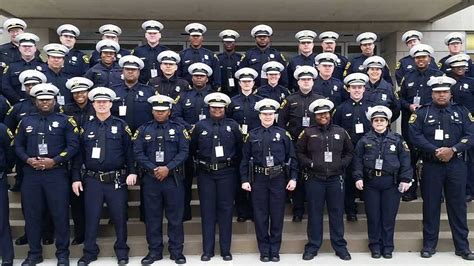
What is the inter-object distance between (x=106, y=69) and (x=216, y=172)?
2.26 metres

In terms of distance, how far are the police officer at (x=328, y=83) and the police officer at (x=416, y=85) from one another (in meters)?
0.94

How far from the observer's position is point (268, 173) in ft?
20.3

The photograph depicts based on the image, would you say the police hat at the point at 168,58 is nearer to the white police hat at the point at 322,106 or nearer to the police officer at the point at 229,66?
the police officer at the point at 229,66

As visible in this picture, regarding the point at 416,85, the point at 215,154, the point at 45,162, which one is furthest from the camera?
the point at 416,85

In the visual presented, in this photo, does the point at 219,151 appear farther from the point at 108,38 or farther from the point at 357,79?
the point at 108,38

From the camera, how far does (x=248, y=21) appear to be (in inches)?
444

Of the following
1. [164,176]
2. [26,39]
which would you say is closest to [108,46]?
[26,39]

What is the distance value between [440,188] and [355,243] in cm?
130

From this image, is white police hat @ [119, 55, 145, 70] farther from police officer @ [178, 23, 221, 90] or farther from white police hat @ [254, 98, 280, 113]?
white police hat @ [254, 98, 280, 113]

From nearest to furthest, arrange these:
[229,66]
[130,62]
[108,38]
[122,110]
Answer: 1. [130,62]
2. [122,110]
3. [108,38]
4. [229,66]

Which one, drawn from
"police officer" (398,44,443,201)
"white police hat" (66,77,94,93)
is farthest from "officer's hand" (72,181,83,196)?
"police officer" (398,44,443,201)

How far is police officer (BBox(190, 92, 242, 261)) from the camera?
20.6ft

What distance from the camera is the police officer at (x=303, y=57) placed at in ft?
25.0

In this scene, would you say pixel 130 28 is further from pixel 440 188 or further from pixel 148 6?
pixel 440 188
